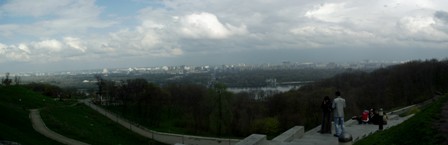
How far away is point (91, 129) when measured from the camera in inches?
1722

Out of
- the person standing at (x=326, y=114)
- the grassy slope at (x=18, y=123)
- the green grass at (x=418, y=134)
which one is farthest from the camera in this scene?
the grassy slope at (x=18, y=123)

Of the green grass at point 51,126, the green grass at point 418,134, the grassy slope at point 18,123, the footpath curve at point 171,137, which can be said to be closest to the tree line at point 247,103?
the footpath curve at point 171,137

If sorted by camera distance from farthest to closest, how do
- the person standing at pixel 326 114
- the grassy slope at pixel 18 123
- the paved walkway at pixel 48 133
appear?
the paved walkway at pixel 48 133 < the grassy slope at pixel 18 123 < the person standing at pixel 326 114

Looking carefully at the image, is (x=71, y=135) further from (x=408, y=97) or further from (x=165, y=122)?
(x=408, y=97)

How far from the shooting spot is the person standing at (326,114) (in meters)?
15.1

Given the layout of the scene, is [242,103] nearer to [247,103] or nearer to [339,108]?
[247,103]

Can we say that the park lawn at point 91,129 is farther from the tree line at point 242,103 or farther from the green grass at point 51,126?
the tree line at point 242,103

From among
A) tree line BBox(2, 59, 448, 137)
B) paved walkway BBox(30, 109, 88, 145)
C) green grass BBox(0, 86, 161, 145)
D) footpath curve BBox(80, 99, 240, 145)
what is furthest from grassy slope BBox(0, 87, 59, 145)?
tree line BBox(2, 59, 448, 137)

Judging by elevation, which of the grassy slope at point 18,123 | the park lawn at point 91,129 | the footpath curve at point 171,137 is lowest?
the footpath curve at point 171,137

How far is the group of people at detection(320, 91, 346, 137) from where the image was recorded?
14555 mm

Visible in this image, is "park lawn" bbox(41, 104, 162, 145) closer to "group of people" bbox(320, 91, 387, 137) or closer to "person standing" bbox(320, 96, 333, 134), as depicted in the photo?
"person standing" bbox(320, 96, 333, 134)

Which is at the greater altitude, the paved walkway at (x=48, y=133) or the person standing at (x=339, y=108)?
the person standing at (x=339, y=108)

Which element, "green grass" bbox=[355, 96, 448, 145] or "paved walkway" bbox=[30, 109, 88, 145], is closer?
"green grass" bbox=[355, 96, 448, 145]

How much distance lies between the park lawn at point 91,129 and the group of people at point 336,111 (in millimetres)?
24013
